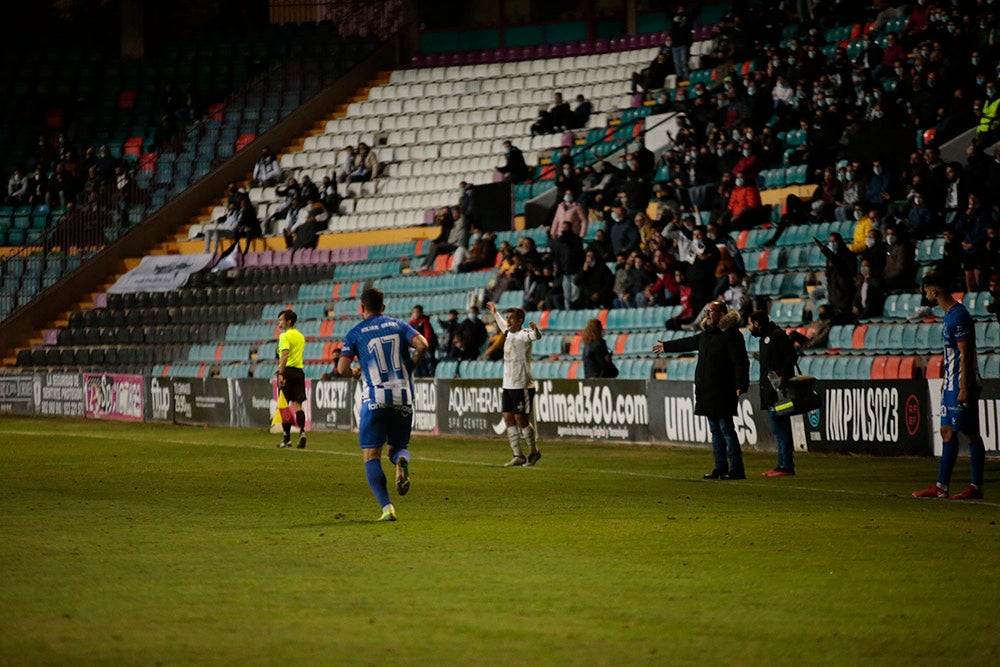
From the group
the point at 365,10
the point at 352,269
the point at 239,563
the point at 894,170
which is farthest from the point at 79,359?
the point at 239,563

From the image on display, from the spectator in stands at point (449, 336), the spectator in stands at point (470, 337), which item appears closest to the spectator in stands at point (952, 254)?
the spectator in stands at point (470, 337)

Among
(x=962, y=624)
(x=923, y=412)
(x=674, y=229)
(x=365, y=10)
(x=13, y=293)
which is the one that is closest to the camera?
(x=962, y=624)

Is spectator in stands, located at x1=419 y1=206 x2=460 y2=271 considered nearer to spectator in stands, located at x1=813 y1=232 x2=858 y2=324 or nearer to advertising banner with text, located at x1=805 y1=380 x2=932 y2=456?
spectator in stands, located at x1=813 y1=232 x2=858 y2=324

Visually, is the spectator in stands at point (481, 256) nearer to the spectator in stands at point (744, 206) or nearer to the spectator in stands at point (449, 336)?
the spectator in stands at point (449, 336)

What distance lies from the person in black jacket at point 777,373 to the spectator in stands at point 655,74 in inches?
788

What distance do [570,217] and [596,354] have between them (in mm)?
6609

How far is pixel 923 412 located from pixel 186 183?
27292 millimetres

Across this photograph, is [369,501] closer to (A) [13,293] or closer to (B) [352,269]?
(B) [352,269]

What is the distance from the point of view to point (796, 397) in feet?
55.2

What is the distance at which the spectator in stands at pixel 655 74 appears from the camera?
119ft

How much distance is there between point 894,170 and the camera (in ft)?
79.5

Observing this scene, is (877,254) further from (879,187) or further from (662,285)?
(662,285)

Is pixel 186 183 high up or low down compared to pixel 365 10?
down

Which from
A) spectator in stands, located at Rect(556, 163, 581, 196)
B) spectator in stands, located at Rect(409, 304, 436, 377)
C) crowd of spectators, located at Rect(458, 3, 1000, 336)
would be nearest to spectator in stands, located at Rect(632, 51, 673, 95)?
crowd of spectators, located at Rect(458, 3, 1000, 336)
